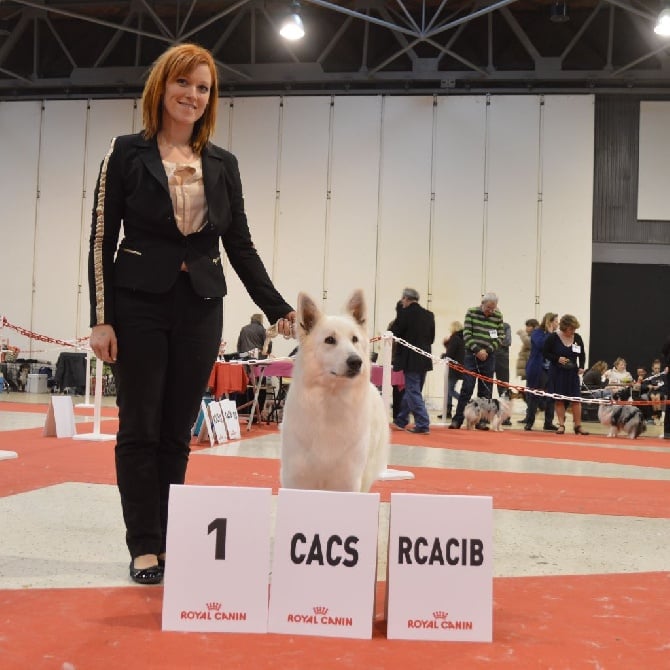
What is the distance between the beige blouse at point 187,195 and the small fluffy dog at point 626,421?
26.3 ft

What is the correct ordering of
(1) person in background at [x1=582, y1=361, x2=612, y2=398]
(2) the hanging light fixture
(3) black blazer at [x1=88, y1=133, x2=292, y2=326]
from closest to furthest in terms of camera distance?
(3) black blazer at [x1=88, y1=133, x2=292, y2=326]
(2) the hanging light fixture
(1) person in background at [x1=582, y1=361, x2=612, y2=398]

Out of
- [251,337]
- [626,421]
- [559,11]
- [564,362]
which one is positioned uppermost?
[559,11]

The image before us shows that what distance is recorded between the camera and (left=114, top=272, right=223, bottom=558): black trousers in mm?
2209

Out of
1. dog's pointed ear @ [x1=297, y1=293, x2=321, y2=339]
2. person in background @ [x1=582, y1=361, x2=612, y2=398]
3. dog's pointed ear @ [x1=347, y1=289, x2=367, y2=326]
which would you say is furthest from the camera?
person in background @ [x1=582, y1=361, x2=612, y2=398]

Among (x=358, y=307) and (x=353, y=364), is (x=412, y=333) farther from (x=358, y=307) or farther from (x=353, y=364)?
(x=353, y=364)

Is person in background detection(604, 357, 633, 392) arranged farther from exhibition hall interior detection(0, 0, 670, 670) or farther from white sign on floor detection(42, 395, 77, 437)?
white sign on floor detection(42, 395, 77, 437)

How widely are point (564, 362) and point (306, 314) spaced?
699 centimetres

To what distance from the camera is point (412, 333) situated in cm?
786

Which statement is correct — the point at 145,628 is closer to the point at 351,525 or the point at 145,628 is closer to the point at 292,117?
the point at 351,525

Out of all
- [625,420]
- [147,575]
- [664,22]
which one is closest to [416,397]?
[625,420]

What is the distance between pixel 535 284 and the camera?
13.2 metres

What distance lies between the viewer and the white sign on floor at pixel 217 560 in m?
1.81

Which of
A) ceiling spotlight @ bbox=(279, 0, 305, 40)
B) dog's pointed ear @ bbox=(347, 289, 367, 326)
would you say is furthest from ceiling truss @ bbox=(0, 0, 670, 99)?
dog's pointed ear @ bbox=(347, 289, 367, 326)

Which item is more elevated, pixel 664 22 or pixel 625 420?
pixel 664 22
